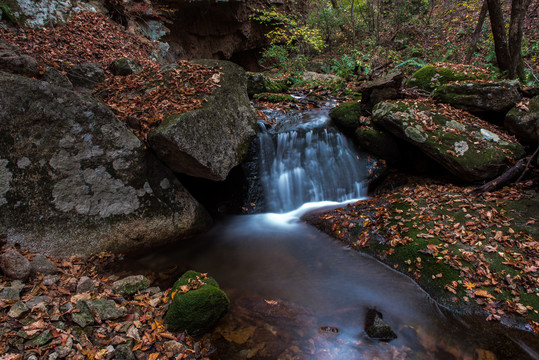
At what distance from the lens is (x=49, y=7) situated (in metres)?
7.96

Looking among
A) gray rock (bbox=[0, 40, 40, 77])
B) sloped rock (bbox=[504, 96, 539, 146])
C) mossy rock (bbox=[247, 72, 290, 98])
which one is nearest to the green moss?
gray rock (bbox=[0, 40, 40, 77])

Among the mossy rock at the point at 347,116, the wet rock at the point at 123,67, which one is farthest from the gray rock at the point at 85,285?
the mossy rock at the point at 347,116

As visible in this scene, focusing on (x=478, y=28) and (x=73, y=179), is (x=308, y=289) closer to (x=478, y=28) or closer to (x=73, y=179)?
(x=73, y=179)

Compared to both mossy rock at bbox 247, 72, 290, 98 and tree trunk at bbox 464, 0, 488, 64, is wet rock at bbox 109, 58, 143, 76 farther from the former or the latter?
tree trunk at bbox 464, 0, 488, 64

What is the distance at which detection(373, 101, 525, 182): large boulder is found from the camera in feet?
18.7

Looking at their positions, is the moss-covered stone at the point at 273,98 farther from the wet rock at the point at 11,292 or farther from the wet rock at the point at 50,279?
the wet rock at the point at 11,292

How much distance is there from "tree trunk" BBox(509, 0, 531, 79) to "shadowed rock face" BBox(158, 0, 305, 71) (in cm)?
1150

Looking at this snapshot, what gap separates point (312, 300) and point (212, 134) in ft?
11.2

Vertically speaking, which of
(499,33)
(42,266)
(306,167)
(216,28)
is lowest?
(42,266)

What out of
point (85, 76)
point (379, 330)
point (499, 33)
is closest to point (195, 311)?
point (379, 330)

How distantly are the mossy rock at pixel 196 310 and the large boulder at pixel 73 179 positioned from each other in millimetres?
1961

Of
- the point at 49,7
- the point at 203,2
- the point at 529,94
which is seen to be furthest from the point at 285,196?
the point at 203,2

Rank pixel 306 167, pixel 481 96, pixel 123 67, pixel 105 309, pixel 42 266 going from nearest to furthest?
1. pixel 105 309
2. pixel 42 266
3. pixel 481 96
4. pixel 123 67
5. pixel 306 167

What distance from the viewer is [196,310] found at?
317 centimetres
